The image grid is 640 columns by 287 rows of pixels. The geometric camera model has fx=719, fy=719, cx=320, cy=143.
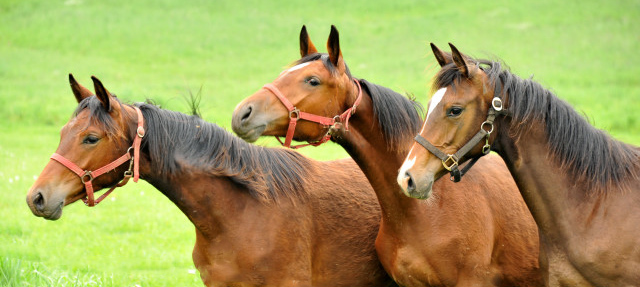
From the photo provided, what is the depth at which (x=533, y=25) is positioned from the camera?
3041 centimetres

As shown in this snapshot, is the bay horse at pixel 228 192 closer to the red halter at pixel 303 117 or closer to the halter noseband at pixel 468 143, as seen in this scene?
the red halter at pixel 303 117

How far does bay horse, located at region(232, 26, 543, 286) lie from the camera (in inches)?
200

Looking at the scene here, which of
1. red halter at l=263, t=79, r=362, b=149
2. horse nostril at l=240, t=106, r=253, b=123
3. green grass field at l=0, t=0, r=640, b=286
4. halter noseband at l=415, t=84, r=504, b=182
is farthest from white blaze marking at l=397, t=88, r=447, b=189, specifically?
green grass field at l=0, t=0, r=640, b=286

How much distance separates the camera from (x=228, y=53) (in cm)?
2911

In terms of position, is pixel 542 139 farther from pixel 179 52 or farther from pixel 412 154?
pixel 179 52

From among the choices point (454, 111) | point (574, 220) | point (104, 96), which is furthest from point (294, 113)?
point (574, 220)

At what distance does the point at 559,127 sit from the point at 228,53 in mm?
25363

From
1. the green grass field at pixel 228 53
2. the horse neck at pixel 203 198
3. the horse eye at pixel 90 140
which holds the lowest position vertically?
the green grass field at pixel 228 53

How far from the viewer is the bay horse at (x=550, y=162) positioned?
438 centimetres

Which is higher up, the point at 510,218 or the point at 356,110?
the point at 356,110

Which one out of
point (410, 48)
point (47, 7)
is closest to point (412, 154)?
point (410, 48)

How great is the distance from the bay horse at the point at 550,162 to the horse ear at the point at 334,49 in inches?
30.6

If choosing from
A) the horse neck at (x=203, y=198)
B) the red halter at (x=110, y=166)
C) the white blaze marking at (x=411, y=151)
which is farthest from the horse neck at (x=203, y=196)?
the white blaze marking at (x=411, y=151)

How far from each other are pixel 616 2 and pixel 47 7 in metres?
25.5
